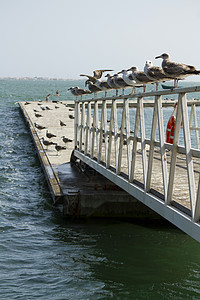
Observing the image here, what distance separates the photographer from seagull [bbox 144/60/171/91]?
9117 millimetres

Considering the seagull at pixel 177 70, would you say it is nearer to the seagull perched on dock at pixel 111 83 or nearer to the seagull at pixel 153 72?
the seagull at pixel 153 72

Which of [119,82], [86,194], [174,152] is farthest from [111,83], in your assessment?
[174,152]

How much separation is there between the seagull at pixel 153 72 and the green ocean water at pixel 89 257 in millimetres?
3856

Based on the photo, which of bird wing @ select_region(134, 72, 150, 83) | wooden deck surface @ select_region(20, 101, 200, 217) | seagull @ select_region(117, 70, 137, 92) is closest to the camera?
wooden deck surface @ select_region(20, 101, 200, 217)

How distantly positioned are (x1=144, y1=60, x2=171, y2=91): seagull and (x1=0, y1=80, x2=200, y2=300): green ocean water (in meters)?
3.86

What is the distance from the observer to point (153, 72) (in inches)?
365

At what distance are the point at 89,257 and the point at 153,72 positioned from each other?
171 inches

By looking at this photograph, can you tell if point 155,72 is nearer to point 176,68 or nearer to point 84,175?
point 176,68

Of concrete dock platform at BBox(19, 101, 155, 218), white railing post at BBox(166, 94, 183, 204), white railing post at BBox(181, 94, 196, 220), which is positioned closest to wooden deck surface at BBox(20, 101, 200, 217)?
concrete dock platform at BBox(19, 101, 155, 218)

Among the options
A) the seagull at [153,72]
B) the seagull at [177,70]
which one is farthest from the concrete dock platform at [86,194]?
the seagull at [177,70]

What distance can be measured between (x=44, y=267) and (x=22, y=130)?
2616 cm

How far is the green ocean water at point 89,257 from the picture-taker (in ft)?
29.8

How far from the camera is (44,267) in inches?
398

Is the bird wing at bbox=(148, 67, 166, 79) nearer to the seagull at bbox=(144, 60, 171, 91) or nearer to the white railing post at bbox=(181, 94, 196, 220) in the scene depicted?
the seagull at bbox=(144, 60, 171, 91)
